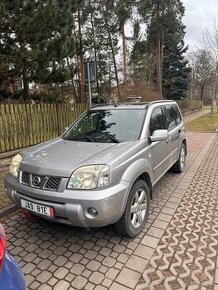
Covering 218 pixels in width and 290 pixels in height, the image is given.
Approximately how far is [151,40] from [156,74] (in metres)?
3.24

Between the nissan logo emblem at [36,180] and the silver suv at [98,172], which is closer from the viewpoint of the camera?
the silver suv at [98,172]

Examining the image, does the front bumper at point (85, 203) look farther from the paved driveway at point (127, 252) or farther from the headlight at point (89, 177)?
the paved driveway at point (127, 252)

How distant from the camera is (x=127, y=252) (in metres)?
3.05

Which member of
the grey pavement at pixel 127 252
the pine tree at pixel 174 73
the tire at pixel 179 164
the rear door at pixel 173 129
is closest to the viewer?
the grey pavement at pixel 127 252

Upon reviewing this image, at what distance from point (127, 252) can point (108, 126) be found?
189cm

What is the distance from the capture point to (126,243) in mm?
3230

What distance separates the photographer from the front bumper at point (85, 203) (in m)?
2.68

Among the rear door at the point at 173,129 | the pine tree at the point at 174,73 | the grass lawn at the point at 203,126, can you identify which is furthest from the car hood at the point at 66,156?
the pine tree at the point at 174,73

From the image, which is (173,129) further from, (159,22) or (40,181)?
(159,22)

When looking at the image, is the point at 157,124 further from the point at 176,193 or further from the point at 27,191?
the point at 27,191

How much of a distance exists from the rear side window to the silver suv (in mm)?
712

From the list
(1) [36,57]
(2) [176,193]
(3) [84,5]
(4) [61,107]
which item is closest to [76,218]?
(2) [176,193]

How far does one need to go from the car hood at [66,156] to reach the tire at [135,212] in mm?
549

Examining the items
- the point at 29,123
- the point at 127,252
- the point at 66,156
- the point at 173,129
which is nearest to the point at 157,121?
the point at 173,129
